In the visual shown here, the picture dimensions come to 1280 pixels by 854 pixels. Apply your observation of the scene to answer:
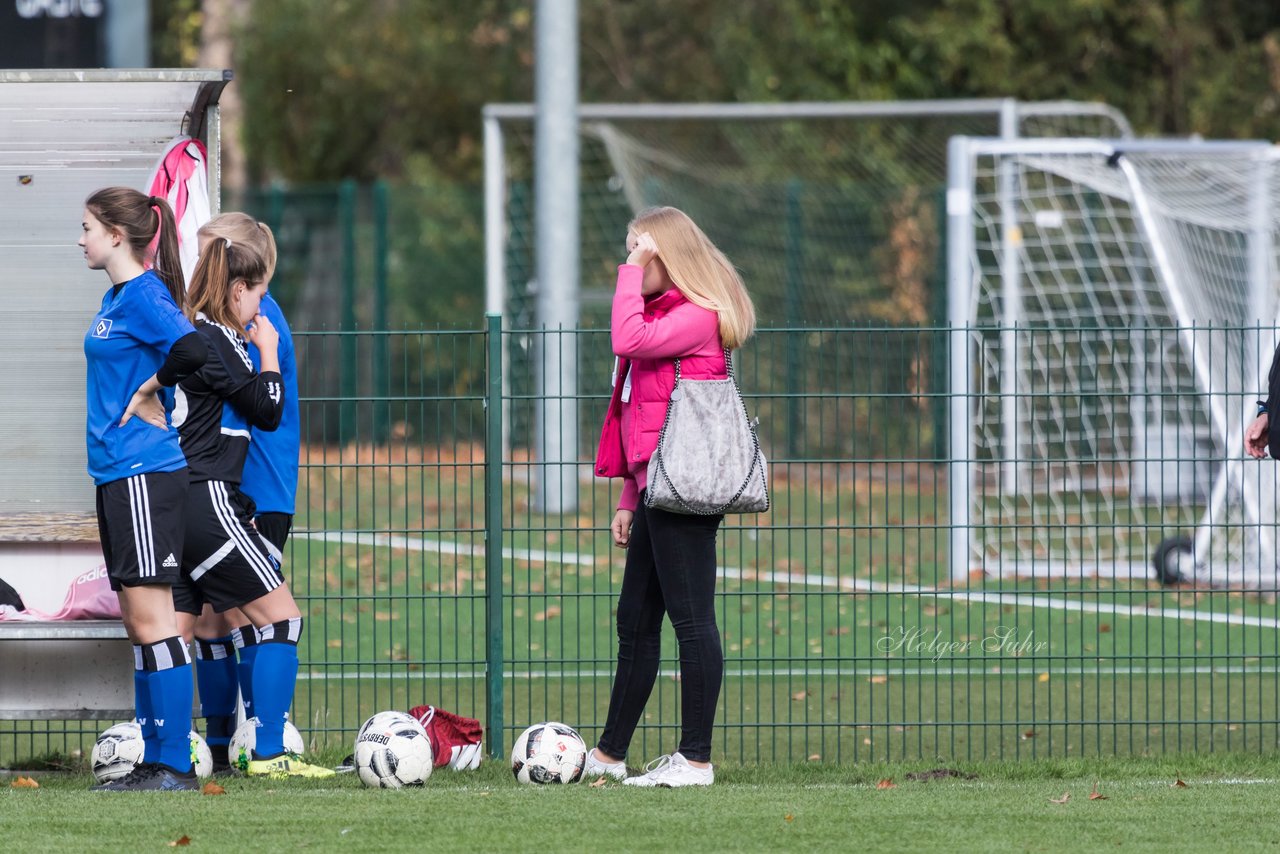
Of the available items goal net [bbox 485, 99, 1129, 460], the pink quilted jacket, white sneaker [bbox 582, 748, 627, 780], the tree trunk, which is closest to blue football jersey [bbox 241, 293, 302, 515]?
the pink quilted jacket

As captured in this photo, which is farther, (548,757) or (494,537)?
(494,537)

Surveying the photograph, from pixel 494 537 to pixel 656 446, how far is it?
110 cm

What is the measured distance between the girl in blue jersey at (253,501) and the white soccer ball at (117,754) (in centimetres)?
32

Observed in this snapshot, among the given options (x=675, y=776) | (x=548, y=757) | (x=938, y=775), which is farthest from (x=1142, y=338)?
(x=548, y=757)

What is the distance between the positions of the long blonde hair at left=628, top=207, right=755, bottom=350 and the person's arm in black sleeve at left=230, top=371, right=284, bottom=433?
4.04 ft

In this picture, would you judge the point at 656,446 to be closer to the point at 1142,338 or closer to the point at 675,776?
the point at 675,776

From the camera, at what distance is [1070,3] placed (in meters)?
18.2

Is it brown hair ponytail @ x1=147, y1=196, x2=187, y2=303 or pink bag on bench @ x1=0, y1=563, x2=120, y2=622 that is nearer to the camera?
brown hair ponytail @ x1=147, y1=196, x2=187, y2=303

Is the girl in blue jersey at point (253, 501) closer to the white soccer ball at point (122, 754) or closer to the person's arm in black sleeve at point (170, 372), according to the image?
the white soccer ball at point (122, 754)

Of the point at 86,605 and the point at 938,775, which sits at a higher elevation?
the point at 86,605

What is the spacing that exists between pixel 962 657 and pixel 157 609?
9.71ft

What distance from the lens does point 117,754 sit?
5723 mm

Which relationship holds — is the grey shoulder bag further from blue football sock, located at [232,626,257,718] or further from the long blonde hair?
blue football sock, located at [232,626,257,718]

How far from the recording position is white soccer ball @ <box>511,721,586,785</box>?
5.84 metres
